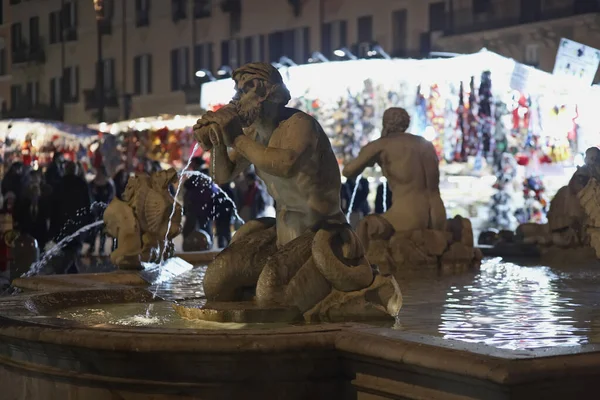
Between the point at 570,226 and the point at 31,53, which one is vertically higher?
the point at 31,53

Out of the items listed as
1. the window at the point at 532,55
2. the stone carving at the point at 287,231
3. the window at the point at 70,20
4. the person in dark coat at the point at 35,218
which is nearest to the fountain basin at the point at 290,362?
the stone carving at the point at 287,231

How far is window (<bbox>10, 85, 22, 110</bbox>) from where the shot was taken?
188 ft

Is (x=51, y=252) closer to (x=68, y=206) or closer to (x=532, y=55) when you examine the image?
(x=68, y=206)

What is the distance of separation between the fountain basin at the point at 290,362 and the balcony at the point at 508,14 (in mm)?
25727

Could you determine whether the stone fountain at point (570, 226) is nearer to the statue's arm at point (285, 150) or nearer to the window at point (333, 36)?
the statue's arm at point (285, 150)

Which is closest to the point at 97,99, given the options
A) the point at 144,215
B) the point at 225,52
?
the point at 225,52

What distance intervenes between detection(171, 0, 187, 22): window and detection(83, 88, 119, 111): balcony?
15.8ft

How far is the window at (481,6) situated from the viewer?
113 ft

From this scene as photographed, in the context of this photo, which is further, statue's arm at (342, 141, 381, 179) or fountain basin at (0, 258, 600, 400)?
statue's arm at (342, 141, 381, 179)

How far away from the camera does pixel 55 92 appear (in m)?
54.4

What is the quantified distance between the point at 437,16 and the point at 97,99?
1878 centimetres

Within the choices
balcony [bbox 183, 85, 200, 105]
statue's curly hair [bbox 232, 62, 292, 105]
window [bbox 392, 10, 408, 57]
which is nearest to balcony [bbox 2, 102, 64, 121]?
balcony [bbox 183, 85, 200, 105]

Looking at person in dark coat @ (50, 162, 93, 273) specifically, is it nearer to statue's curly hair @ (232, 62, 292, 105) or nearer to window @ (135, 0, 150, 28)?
statue's curly hair @ (232, 62, 292, 105)

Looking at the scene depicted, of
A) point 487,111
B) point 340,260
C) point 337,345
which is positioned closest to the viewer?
point 337,345
